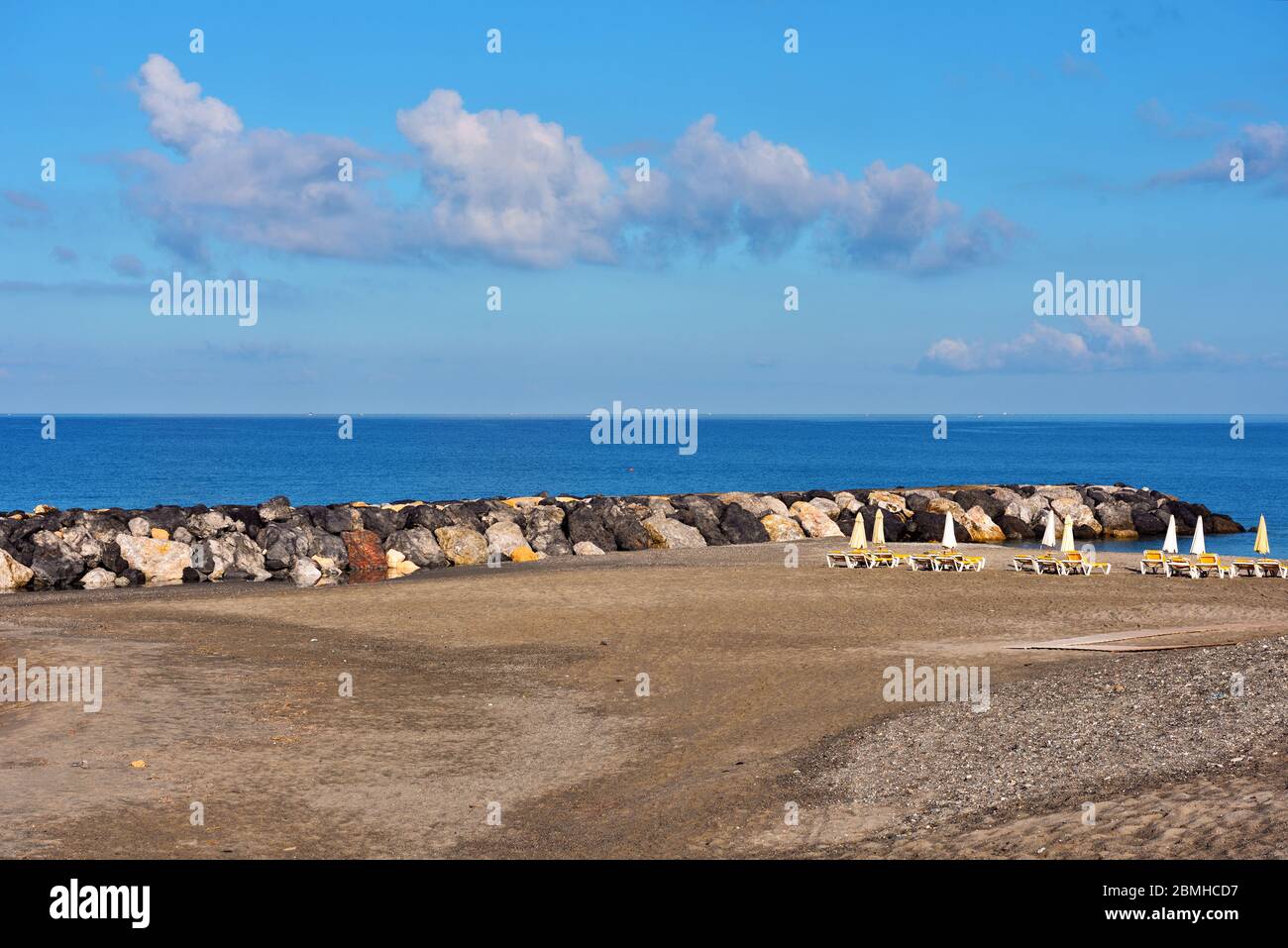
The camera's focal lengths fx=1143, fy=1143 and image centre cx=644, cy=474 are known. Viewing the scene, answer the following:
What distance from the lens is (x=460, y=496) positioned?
3221 inches

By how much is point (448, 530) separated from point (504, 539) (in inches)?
73.4

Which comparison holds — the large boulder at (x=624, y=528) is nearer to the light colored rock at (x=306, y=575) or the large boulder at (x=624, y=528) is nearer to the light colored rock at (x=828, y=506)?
the light colored rock at (x=828, y=506)

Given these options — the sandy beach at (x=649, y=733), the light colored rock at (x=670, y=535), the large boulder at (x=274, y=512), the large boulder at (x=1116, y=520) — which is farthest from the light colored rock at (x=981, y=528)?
the large boulder at (x=274, y=512)

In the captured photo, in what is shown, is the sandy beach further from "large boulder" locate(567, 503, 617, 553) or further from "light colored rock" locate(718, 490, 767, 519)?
"light colored rock" locate(718, 490, 767, 519)

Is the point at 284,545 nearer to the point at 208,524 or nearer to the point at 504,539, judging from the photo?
the point at 208,524

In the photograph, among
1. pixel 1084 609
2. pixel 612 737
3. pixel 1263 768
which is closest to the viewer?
pixel 1263 768

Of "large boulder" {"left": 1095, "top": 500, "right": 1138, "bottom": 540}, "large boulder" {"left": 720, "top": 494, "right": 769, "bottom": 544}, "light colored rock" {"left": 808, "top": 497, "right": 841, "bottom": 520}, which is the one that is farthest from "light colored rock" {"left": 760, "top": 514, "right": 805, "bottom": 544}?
"large boulder" {"left": 1095, "top": 500, "right": 1138, "bottom": 540}

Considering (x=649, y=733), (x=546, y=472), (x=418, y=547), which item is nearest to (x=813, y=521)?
(x=418, y=547)

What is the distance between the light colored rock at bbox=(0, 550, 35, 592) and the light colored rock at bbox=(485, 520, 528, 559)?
1261 cm
